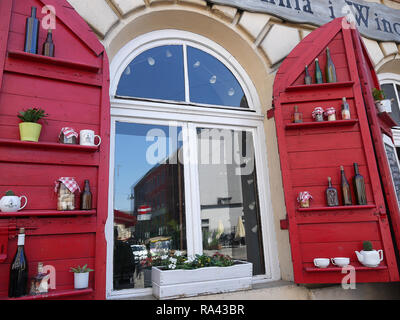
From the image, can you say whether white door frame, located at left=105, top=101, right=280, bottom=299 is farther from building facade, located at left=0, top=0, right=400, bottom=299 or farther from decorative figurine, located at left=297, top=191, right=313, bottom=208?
decorative figurine, located at left=297, top=191, right=313, bottom=208

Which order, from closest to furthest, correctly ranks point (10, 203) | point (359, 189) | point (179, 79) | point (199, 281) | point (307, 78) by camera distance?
point (10, 203) → point (199, 281) → point (359, 189) → point (307, 78) → point (179, 79)

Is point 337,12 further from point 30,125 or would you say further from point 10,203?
point 10,203

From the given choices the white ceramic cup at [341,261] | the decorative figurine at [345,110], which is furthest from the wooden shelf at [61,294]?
the decorative figurine at [345,110]

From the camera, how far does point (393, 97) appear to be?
3.72 meters

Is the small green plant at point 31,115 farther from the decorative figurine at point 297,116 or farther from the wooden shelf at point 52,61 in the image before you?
the decorative figurine at point 297,116

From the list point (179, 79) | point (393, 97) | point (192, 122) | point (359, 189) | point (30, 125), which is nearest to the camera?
point (30, 125)

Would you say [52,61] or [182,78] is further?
[182,78]

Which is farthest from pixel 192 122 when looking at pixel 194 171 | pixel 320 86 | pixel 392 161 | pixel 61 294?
pixel 392 161

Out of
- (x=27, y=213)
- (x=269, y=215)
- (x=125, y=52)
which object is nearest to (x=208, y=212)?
(x=269, y=215)

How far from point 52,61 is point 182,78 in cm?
114

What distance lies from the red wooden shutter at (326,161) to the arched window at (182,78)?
1.83 feet

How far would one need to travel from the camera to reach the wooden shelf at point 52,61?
5.42ft

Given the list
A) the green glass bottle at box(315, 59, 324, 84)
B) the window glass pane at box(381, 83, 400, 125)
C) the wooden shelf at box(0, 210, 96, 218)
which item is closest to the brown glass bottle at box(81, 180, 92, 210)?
the wooden shelf at box(0, 210, 96, 218)

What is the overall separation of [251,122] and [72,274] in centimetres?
189
